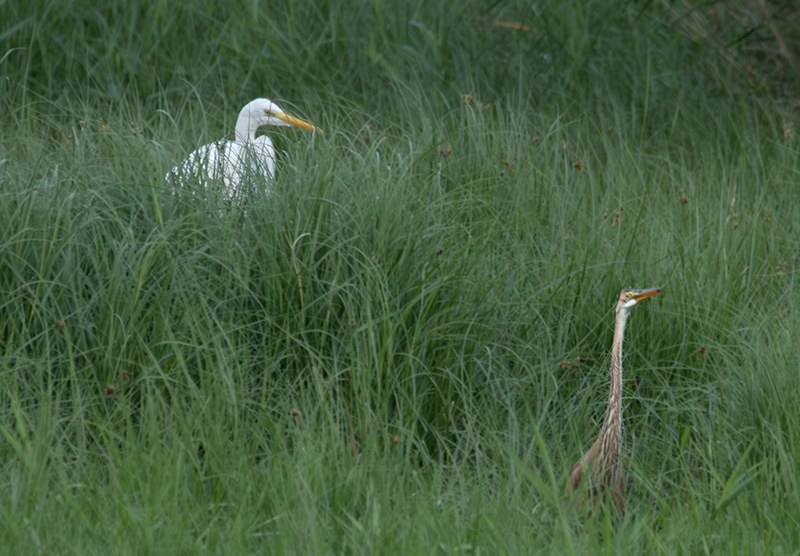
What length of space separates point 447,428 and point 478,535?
762 millimetres

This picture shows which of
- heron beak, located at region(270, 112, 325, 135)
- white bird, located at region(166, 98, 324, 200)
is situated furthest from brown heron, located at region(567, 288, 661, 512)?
heron beak, located at region(270, 112, 325, 135)

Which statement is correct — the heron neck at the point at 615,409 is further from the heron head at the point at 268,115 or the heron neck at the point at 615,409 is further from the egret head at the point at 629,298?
the heron head at the point at 268,115

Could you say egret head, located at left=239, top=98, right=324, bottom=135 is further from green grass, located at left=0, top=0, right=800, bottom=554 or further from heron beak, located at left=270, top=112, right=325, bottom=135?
green grass, located at left=0, top=0, right=800, bottom=554

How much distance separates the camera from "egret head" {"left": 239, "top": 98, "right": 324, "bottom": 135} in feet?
14.0

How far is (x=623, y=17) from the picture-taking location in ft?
19.1

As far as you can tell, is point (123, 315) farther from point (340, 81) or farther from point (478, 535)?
point (340, 81)

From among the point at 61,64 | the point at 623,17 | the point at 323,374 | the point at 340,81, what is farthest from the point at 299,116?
the point at 623,17

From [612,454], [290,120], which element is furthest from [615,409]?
[290,120]

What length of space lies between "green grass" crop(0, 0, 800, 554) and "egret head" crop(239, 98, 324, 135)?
17cm

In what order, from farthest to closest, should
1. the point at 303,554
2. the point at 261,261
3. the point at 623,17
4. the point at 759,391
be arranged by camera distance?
the point at 623,17 → the point at 261,261 → the point at 759,391 → the point at 303,554

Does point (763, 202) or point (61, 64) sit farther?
point (61, 64)

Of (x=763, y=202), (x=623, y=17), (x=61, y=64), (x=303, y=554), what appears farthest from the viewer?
(x=623, y=17)

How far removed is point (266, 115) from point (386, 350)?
1.91 m

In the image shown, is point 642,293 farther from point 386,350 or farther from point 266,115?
point 266,115
